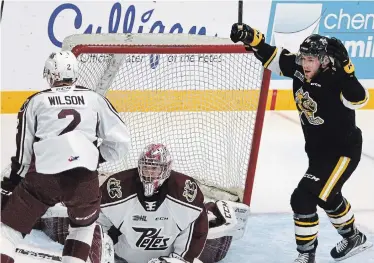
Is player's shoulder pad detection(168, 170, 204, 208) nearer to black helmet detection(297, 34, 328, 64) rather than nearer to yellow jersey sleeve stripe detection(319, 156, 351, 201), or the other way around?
yellow jersey sleeve stripe detection(319, 156, 351, 201)

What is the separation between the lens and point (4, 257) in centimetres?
208

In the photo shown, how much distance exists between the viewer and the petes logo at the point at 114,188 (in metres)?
2.51

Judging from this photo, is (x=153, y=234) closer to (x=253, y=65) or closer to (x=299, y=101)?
(x=299, y=101)

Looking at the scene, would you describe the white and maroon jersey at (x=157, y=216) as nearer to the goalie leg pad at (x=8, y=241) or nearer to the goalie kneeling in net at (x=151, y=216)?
the goalie kneeling in net at (x=151, y=216)

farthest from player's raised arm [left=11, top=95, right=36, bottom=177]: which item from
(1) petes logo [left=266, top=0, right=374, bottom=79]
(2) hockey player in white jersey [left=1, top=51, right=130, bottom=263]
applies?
(1) petes logo [left=266, top=0, right=374, bottom=79]

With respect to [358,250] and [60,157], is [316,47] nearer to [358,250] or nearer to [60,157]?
[358,250]

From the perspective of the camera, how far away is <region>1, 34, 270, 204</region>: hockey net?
2.78 metres

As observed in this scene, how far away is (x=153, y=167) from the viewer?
2.41 meters

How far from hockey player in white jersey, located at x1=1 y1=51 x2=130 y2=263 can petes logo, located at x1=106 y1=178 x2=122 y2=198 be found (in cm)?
21

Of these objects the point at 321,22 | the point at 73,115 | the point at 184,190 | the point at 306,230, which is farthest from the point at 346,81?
the point at 321,22

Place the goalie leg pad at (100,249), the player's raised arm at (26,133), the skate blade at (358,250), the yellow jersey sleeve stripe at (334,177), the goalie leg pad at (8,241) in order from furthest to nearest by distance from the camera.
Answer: the skate blade at (358,250) → the yellow jersey sleeve stripe at (334,177) → the goalie leg pad at (100,249) → the player's raised arm at (26,133) → the goalie leg pad at (8,241)

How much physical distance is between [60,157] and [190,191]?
552 mm

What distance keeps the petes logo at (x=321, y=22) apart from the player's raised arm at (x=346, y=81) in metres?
2.70

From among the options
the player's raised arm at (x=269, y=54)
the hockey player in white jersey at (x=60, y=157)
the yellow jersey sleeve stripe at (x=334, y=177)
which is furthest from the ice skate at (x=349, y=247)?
the hockey player in white jersey at (x=60, y=157)
